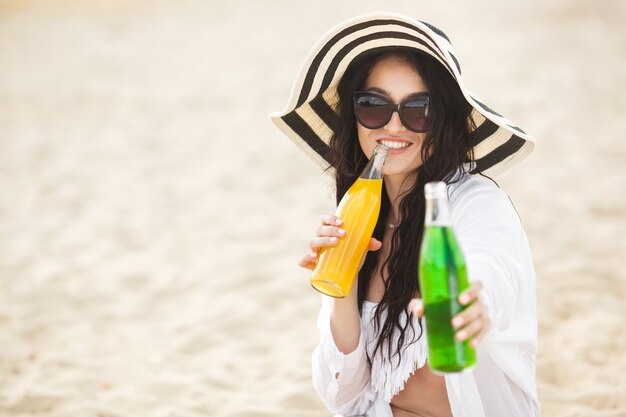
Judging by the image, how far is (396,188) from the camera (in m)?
2.74

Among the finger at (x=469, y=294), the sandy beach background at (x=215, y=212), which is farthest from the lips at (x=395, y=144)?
the sandy beach background at (x=215, y=212)

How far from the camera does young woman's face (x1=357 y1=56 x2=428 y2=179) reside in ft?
8.14

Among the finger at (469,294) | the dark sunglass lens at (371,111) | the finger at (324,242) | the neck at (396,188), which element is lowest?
the finger at (469,294)

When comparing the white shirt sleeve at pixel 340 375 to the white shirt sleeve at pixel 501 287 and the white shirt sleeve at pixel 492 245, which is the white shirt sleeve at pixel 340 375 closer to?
the white shirt sleeve at pixel 501 287

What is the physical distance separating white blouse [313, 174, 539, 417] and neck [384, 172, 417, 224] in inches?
8.5

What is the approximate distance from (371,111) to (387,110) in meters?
0.06

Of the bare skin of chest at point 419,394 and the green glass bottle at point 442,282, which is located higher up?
the green glass bottle at point 442,282

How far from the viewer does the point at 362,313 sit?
2.66 meters

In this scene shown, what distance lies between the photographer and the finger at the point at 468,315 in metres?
1.75

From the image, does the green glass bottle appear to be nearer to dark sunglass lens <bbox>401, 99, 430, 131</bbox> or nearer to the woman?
the woman

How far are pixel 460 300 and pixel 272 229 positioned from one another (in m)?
4.34

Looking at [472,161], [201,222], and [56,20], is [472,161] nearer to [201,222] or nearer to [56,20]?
[201,222]

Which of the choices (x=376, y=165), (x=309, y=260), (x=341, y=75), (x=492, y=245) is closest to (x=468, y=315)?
(x=492, y=245)

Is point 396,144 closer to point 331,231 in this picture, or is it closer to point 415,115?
point 415,115
